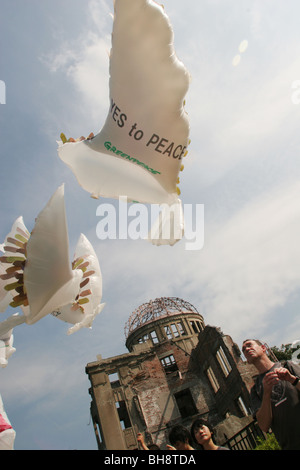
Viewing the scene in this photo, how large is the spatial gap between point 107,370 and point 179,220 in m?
17.9

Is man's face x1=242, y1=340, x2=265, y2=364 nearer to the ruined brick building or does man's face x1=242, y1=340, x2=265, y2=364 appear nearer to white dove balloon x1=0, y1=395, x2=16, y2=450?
white dove balloon x1=0, y1=395, x2=16, y2=450

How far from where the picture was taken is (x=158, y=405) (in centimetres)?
1681

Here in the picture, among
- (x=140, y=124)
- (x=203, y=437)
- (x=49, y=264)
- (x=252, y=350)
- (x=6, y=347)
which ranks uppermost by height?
(x=140, y=124)

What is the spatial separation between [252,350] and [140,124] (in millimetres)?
1821

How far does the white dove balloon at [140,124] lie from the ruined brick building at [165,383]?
44.6 feet

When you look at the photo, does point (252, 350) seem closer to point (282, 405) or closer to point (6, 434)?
point (282, 405)

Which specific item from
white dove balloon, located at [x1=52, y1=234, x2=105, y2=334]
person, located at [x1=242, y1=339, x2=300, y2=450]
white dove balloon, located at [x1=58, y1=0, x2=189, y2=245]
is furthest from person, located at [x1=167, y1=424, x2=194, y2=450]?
white dove balloon, located at [x1=58, y1=0, x2=189, y2=245]

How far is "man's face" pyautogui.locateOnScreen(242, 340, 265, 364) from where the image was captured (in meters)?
2.08

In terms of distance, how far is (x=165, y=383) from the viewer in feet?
58.5

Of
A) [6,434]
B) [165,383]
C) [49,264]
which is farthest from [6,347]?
[165,383]

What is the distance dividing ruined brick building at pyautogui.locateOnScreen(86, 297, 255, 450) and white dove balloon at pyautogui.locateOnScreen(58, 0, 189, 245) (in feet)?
44.6

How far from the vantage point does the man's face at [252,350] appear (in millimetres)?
2076
